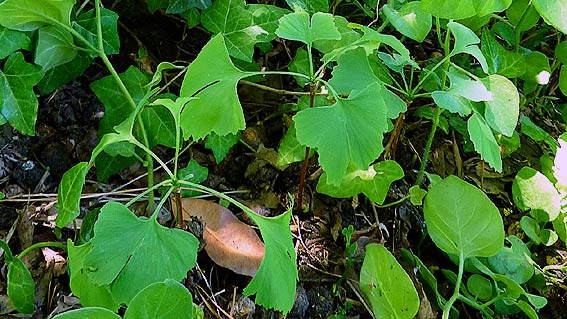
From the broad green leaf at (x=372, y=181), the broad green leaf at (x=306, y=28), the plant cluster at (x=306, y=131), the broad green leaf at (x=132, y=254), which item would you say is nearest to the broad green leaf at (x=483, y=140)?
the plant cluster at (x=306, y=131)

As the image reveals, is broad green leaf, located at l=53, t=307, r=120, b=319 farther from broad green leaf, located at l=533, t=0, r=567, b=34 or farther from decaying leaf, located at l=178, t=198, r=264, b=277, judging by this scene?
broad green leaf, located at l=533, t=0, r=567, b=34

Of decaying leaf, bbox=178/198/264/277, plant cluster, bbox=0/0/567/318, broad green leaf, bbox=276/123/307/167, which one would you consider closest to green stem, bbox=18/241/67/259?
plant cluster, bbox=0/0/567/318

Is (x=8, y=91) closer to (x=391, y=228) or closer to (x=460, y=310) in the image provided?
(x=391, y=228)

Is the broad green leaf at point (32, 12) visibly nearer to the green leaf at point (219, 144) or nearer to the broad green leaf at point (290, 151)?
the green leaf at point (219, 144)

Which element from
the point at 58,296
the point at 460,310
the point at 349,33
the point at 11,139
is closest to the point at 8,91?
the point at 11,139

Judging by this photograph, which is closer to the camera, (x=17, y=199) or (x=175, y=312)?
(x=175, y=312)

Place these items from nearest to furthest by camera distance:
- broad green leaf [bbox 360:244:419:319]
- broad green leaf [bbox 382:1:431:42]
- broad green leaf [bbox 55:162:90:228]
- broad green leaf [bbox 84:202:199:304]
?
broad green leaf [bbox 84:202:199:304] → broad green leaf [bbox 55:162:90:228] → broad green leaf [bbox 360:244:419:319] → broad green leaf [bbox 382:1:431:42]

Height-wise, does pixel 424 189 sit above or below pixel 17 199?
above
